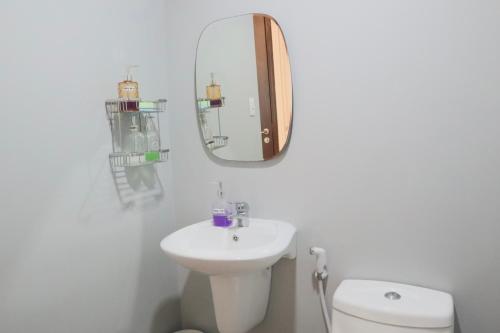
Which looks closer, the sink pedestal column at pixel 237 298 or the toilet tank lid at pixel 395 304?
the toilet tank lid at pixel 395 304

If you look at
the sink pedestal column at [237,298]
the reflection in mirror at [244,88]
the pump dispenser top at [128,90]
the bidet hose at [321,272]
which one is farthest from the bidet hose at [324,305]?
the pump dispenser top at [128,90]

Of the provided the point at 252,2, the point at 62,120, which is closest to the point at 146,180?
the point at 62,120

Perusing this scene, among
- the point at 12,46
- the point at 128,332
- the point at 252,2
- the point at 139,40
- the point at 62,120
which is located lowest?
the point at 128,332

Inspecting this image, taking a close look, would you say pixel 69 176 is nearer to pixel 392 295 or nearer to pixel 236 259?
pixel 236 259

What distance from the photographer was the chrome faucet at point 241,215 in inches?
59.0

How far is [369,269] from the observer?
135 centimetres

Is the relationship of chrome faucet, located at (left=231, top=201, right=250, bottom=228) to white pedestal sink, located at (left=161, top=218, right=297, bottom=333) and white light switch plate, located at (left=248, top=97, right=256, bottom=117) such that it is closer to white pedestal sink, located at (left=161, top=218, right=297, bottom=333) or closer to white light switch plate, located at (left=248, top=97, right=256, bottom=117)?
white pedestal sink, located at (left=161, top=218, right=297, bottom=333)

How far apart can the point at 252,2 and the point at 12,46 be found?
3.00 ft

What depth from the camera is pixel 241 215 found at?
4.96 feet

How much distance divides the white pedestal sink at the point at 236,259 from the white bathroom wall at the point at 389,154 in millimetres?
110

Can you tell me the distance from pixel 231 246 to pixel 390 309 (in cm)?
65

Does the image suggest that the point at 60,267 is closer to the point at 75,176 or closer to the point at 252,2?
the point at 75,176

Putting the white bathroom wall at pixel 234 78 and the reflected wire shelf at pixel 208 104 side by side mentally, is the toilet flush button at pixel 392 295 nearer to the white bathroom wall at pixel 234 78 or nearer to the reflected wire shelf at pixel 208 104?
the white bathroom wall at pixel 234 78

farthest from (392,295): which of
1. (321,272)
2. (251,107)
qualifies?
(251,107)
